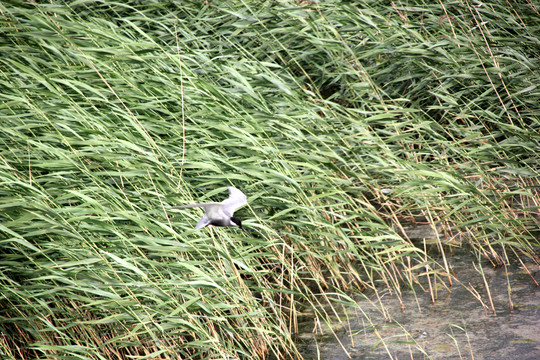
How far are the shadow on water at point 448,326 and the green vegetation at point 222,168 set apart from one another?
110mm

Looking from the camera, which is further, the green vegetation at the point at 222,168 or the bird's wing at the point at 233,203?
the green vegetation at the point at 222,168

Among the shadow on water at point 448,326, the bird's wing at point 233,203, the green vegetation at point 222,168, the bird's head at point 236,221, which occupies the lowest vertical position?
the shadow on water at point 448,326

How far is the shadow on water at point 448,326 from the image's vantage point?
8.81 ft

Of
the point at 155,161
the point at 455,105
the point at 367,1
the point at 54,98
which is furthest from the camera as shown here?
the point at 367,1

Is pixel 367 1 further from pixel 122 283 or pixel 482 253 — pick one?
pixel 122 283

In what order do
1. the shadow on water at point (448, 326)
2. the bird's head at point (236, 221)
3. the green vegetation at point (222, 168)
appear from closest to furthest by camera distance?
the bird's head at point (236, 221)
the green vegetation at point (222, 168)
the shadow on water at point (448, 326)

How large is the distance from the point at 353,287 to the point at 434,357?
0.74m

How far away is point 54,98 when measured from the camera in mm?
3039

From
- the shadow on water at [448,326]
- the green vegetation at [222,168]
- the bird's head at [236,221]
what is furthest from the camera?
the shadow on water at [448,326]

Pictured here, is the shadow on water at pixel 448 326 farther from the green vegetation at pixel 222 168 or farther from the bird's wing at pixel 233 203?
the bird's wing at pixel 233 203

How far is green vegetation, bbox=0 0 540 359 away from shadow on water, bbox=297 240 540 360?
110 millimetres

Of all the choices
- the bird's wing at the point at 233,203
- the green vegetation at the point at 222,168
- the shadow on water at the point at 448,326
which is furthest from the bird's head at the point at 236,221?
the shadow on water at the point at 448,326

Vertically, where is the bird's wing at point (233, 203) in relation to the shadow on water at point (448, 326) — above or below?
above

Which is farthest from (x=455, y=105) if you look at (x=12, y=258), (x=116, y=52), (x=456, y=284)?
(x=12, y=258)
